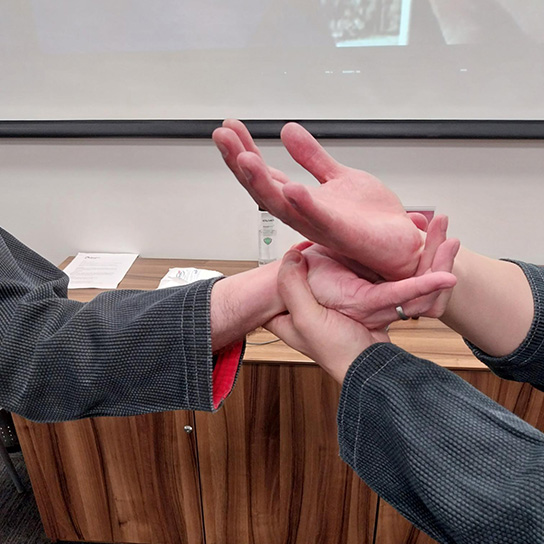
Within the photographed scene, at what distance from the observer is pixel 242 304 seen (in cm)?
73

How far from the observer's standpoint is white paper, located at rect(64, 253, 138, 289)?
128 centimetres

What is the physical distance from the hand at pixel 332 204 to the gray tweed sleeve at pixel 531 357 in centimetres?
21

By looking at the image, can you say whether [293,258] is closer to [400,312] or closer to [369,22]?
[400,312]

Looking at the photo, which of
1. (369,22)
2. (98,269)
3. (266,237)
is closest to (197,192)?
(266,237)

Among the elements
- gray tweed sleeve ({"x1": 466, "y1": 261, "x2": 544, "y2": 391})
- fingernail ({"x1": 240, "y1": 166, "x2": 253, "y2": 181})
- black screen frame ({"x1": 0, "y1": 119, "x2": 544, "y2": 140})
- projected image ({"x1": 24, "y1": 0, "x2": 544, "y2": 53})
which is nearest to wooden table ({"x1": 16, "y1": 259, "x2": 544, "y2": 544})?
gray tweed sleeve ({"x1": 466, "y1": 261, "x2": 544, "y2": 391})

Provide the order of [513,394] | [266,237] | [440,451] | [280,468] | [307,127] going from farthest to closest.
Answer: [266,237]
[307,127]
[280,468]
[513,394]
[440,451]

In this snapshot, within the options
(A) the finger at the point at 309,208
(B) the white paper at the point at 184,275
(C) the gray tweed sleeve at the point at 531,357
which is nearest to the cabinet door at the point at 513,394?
(C) the gray tweed sleeve at the point at 531,357

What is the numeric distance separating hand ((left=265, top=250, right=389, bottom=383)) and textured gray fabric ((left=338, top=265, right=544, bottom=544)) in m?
0.04

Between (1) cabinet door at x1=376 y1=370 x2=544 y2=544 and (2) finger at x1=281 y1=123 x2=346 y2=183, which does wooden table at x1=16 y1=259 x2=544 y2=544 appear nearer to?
(1) cabinet door at x1=376 y1=370 x2=544 y2=544

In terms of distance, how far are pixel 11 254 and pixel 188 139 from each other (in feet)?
2.25

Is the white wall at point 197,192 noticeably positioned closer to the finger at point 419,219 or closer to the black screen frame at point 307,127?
the black screen frame at point 307,127

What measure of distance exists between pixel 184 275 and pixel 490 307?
2.71ft

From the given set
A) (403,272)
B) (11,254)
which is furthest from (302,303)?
(11,254)

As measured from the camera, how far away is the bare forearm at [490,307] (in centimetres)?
70
